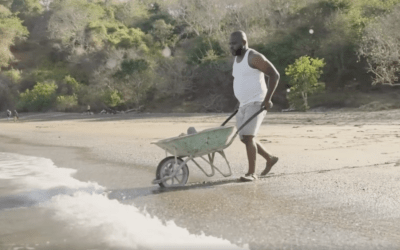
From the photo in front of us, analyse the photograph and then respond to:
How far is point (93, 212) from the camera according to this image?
4.91 metres

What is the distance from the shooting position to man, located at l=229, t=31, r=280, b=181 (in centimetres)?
610

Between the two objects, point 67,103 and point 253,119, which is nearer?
point 253,119

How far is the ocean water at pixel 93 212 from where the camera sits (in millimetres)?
3766

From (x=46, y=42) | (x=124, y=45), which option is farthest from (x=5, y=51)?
(x=124, y=45)

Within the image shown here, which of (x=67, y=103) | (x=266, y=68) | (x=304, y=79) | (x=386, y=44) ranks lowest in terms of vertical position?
(x=67, y=103)

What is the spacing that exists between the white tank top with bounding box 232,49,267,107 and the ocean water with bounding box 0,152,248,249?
2150 millimetres

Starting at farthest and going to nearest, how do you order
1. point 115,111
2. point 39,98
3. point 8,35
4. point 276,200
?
point 8,35 < point 39,98 < point 115,111 < point 276,200

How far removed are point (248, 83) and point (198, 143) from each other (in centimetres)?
103

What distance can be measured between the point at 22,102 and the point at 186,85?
15.9 meters

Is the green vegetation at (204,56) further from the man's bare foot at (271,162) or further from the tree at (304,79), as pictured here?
the man's bare foot at (271,162)

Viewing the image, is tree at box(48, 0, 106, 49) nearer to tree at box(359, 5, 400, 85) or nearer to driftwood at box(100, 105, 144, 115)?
driftwood at box(100, 105, 144, 115)

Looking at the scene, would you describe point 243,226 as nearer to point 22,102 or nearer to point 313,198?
point 313,198

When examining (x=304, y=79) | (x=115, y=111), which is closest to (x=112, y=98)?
(x=115, y=111)

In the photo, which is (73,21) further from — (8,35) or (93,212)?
(93,212)
